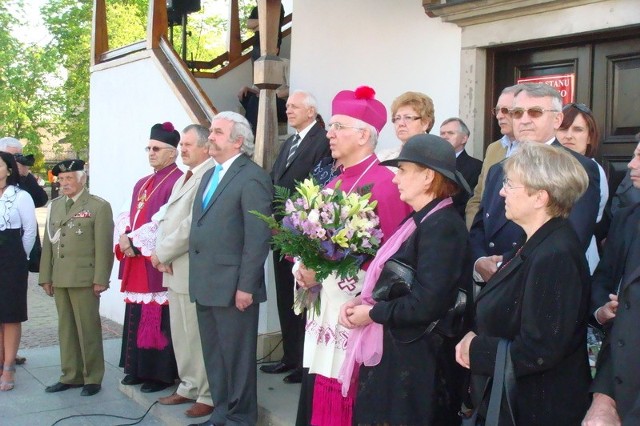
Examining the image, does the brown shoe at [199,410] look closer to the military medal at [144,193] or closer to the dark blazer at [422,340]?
the military medal at [144,193]

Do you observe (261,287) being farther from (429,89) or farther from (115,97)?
(115,97)

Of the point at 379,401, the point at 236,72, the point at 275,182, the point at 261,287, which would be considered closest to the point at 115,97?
the point at 236,72

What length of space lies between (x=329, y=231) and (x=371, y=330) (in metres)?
0.53

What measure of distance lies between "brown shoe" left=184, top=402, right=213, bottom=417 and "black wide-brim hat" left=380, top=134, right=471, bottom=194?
294cm

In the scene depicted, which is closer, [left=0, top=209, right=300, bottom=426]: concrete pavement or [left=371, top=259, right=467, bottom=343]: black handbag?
[left=371, top=259, right=467, bottom=343]: black handbag

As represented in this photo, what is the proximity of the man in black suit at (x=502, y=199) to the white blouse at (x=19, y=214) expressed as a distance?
14.3 feet

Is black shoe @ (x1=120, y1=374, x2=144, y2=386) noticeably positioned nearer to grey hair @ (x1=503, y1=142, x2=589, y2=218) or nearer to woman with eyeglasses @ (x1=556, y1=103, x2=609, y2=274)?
woman with eyeglasses @ (x1=556, y1=103, x2=609, y2=274)

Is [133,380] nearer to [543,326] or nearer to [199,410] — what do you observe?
[199,410]

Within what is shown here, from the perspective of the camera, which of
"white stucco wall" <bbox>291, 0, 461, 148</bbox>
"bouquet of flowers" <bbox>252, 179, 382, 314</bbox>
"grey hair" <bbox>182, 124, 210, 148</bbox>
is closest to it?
"bouquet of flowers" <bbox>252, 179, 382, 314</bbox>

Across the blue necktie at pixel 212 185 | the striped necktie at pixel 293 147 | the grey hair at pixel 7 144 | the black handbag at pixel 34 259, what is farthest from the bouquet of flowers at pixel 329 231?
the grey hair at pixel 7 144

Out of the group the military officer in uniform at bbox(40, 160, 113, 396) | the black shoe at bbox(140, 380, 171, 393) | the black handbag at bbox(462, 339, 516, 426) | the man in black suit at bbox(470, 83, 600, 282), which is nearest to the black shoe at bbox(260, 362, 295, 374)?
the black shoe at bbox(140, 380, 171, 393)

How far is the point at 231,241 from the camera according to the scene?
498 centimetres

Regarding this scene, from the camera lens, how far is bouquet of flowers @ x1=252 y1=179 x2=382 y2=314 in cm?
365

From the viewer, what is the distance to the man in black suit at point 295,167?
581 cm
